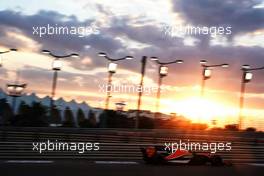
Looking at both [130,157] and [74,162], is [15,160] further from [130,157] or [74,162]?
[130,157]

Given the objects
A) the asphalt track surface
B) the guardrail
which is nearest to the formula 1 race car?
the asphalt track surface

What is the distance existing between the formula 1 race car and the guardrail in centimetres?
242

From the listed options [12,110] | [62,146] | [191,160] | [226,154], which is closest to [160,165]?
[191,160]

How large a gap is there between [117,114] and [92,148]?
808 centimetres

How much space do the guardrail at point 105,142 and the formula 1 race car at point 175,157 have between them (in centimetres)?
242

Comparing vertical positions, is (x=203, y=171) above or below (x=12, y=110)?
below

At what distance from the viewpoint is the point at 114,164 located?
17.9m

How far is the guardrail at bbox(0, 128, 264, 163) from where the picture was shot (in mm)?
19141

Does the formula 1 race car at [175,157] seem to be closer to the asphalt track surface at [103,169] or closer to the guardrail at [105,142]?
the asphalt track surface at [103,169]

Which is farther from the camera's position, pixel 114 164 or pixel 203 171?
pixel 114 164

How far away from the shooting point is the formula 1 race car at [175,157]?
1786 centimetres

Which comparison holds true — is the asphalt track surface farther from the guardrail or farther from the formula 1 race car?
the guardrail

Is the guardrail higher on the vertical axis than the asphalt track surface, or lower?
higher

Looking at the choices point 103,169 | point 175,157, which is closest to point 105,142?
point 175,157
